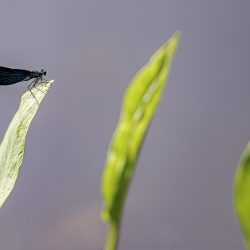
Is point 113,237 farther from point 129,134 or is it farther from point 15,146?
point 15,146

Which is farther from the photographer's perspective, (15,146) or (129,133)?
(15,146)

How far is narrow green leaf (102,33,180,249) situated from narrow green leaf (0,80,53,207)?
192mm

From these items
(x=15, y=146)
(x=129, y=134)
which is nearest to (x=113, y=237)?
(x=129, y=134)

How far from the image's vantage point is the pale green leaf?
33 cm

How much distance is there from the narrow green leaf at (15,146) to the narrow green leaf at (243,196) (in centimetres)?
25

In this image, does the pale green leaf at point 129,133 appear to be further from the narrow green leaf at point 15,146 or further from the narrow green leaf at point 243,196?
the narrow green leaf at point 15,146

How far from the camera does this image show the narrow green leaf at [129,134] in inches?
12.9

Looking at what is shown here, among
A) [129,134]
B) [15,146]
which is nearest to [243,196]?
[129,134]

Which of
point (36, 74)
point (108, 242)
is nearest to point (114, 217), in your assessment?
point (108, 242)

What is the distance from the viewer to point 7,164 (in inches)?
20.7

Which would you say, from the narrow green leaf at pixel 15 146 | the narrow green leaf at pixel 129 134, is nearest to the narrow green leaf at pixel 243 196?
the narrow green leaf at pixel 129 134

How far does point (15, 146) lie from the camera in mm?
528

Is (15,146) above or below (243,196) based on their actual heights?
above

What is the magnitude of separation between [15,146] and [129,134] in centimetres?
23
